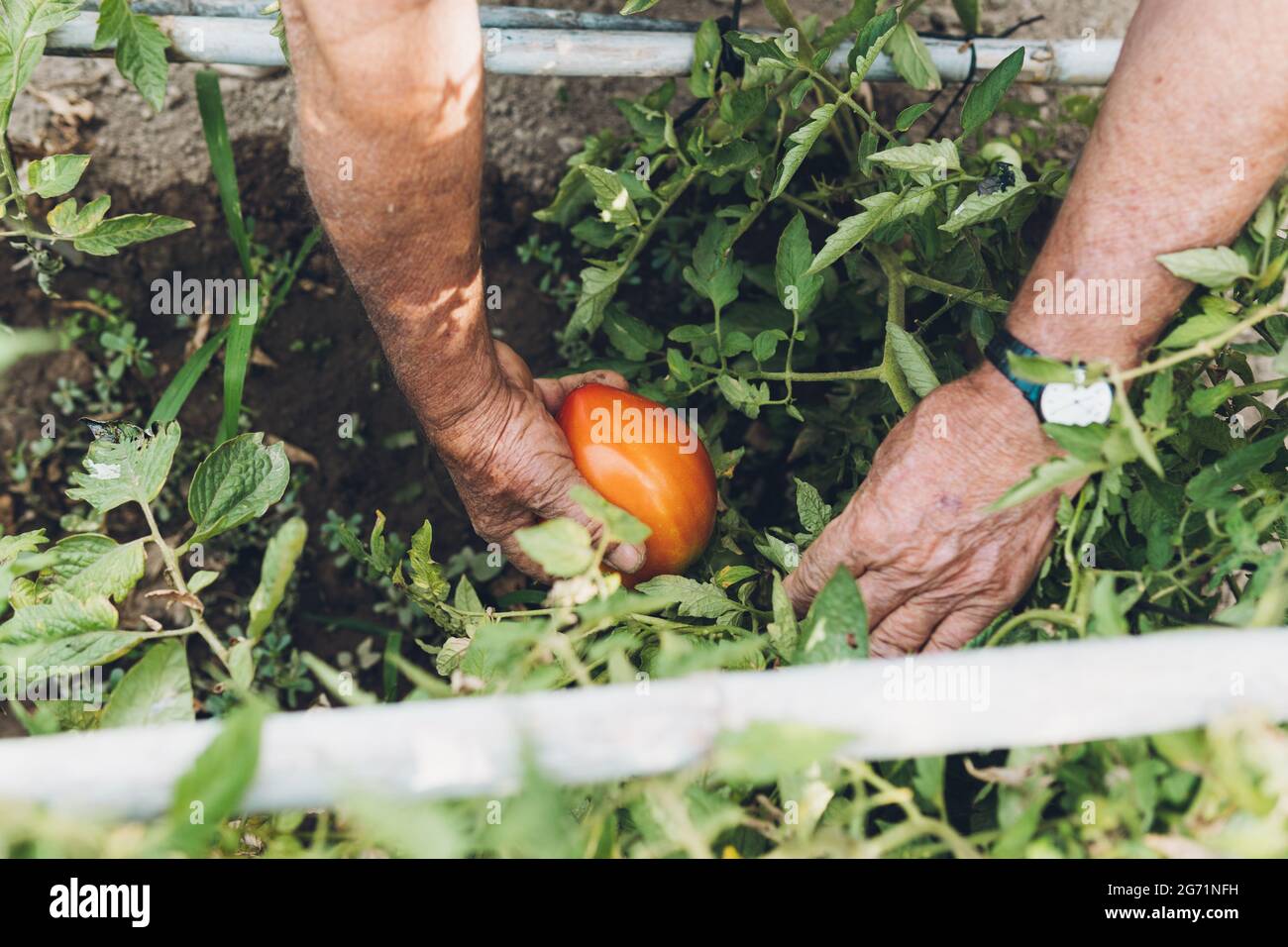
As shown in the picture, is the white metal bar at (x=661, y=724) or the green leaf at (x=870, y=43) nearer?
the white metal bar at (x=661, y=724)

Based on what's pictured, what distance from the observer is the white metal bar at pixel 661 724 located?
504mm

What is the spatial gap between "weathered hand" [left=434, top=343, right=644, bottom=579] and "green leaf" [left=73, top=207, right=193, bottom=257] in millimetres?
393

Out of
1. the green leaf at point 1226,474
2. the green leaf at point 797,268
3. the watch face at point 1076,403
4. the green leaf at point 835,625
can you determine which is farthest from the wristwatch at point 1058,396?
the green leaf at point 835,625

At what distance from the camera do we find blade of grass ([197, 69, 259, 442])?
136 centimetres

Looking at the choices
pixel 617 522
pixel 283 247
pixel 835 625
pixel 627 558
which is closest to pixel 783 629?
pixel 835 625

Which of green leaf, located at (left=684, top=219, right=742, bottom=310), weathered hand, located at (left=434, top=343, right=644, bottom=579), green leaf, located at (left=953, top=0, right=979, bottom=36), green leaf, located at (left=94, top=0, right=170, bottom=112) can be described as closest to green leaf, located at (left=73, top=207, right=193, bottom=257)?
green leaf, located at (left=94, top=0, right=170, bottom=112)

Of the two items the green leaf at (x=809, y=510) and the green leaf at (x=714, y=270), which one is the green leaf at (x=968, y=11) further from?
the green leaf at (x=809, y=510)

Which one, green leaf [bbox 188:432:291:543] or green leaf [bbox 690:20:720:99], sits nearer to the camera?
green leaf [bbox 188:432:291:543]

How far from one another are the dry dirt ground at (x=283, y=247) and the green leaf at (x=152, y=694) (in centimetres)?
99

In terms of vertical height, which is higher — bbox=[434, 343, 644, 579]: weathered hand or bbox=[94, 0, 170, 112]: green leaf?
bbox=[94, 0, 170, 112]: green leaf

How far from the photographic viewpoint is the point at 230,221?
1.48 m

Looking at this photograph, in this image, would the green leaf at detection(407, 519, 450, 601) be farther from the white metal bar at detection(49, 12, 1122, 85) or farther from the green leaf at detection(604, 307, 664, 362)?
the white metal bar at detection(49, 12, 1122, 85)

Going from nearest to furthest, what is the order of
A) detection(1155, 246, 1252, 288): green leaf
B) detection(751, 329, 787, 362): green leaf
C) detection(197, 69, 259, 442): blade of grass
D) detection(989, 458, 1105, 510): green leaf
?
detection(989, 458, 1105, 510): green leaf
detection(1155, 246, 1252, 288): green leaf
detection(751, 329, 787, 362): green leaf
detection(197, 69, 259, 442): blade of grass
